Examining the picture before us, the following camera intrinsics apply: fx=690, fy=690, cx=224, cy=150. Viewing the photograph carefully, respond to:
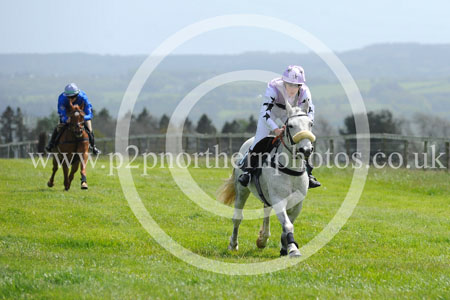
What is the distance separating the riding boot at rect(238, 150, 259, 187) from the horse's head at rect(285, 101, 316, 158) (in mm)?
1344

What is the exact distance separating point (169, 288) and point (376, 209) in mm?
13228

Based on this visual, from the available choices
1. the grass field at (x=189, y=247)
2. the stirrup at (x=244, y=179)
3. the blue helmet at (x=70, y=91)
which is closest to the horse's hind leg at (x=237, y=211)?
the grass field at (x=189, y=247)

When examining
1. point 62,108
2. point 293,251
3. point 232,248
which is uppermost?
point 62,108

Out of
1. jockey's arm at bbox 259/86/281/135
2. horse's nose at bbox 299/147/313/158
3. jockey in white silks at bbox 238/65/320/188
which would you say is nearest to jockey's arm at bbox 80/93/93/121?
jockey in white silks at bbox 238/65/320/188

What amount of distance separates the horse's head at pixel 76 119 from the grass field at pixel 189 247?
6.50 ft

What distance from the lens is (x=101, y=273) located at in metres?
10.1

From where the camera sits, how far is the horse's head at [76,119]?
2077 cm

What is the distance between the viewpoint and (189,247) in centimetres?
1373

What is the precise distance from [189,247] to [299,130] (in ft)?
12.2

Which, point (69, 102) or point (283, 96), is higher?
point (69, 102)

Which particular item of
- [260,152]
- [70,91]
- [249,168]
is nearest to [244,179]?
[249,168]

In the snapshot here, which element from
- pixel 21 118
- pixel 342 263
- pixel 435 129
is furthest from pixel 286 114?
pixel 435 129

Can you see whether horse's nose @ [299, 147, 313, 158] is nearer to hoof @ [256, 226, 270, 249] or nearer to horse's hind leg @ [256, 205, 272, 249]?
horse's hind leg @ [256, 205, 272, 249]

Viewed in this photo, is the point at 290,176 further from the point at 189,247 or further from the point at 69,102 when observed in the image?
the point at 69,102
